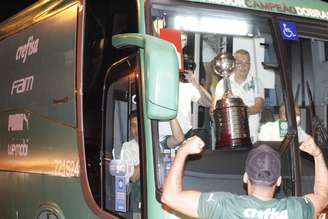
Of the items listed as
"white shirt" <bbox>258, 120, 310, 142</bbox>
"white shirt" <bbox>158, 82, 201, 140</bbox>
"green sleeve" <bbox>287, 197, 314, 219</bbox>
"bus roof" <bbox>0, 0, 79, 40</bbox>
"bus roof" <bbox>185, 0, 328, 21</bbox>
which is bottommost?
"green sleeve" <bbox>287, 197, 314, 219</bbox>

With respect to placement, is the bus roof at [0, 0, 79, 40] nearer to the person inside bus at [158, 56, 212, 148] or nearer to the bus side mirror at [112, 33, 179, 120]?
the person inside bus at [158, 56, 212, 148]

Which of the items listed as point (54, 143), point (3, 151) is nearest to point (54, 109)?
point (54, 143)

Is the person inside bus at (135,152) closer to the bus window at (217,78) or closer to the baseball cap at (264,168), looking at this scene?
the bus window at (217,78)

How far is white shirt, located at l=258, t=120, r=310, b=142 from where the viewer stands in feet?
12.2

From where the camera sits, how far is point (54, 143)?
432 centimetres

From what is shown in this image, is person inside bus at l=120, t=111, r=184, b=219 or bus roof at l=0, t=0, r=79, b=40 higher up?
bus roof at l=0, t=0, r=79, b=40

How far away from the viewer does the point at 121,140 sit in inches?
154

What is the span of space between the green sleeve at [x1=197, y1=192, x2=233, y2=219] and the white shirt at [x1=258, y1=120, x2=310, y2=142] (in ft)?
A: 3.34

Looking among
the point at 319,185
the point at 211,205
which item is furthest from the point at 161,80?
the point at 319,185

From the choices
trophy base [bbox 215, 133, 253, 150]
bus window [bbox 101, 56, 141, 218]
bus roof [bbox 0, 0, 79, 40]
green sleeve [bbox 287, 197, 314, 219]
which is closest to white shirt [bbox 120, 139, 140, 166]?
bus window [bbox 101, 56, 141, 218]

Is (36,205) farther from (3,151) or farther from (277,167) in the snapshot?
(277,167)

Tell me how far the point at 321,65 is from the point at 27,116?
284cm

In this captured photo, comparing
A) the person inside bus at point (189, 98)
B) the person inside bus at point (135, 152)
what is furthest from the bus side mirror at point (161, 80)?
the person inside bus at point (189, 98)

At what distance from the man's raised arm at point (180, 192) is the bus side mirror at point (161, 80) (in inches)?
9.4
